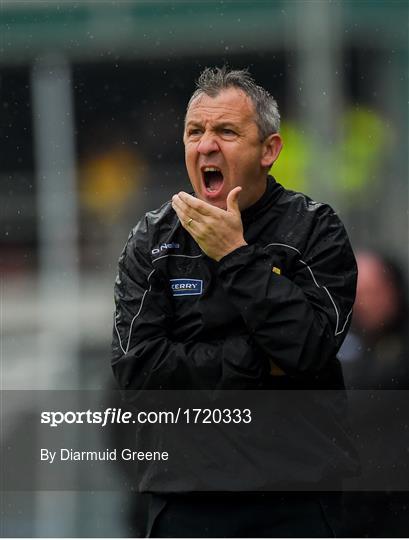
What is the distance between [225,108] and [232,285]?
0.46m

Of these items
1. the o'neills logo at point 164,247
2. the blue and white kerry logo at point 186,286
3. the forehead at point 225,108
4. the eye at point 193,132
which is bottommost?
the blue and white kerry logo at point 186,286

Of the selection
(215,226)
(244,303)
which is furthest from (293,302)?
(215,226)

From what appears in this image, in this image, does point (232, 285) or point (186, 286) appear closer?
point (232, 285)

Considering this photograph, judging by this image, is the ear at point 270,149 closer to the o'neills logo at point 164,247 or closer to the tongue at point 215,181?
the tongue at point 215,181

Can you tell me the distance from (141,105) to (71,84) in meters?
0.37

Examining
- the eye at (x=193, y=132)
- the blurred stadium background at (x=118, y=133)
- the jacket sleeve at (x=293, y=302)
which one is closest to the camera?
the jacket sleeve at (x=293, y=302)

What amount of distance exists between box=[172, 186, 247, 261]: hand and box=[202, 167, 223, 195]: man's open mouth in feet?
0.28

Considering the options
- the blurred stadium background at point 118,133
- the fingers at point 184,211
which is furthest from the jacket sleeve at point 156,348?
the blurred stadium background at point 118,133

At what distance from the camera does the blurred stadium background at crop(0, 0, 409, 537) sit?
502 centimetres

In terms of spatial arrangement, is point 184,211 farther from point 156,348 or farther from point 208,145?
point 156,348

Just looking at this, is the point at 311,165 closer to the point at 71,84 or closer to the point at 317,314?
the point at 71,84

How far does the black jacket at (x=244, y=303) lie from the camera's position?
2.32 meters

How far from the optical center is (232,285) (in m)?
2.34

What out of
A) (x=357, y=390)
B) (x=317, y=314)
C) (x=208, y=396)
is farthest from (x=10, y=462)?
(x=317, y=314)
